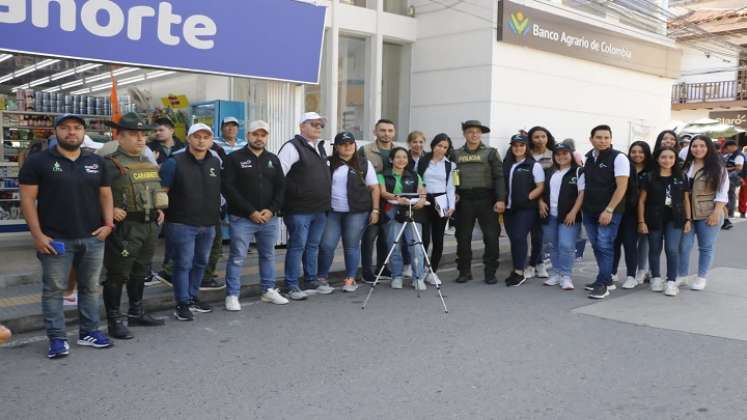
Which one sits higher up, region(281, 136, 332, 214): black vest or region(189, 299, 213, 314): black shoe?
region(281, 136, 332, 214): black vest

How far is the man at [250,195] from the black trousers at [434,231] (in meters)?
1.94

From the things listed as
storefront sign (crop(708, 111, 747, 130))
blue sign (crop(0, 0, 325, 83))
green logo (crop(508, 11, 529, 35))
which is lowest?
blue sign (crop(0, 0, 325, 83))

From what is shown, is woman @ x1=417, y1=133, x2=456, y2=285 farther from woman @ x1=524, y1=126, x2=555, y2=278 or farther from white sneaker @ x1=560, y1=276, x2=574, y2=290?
white sneaker @ x1=560, y1=276, x2=574, y2=290

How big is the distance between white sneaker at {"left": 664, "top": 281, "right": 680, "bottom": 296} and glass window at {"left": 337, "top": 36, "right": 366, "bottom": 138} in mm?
6707

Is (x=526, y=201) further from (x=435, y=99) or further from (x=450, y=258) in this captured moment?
(x=435, y=99)

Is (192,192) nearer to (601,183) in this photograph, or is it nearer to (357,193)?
(357,193)

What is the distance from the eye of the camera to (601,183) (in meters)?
6.83

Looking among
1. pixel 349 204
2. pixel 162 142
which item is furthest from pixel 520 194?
pixel 162 142

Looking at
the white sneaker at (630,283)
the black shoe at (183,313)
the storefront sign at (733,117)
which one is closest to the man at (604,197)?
the white sneaker at (630,283)

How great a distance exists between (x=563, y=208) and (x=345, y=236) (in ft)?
8.07

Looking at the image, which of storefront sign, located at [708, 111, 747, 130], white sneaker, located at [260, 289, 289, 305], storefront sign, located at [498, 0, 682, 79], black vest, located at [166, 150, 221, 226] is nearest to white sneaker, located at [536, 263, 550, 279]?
white sneaker, located at [260, 289, 289, 305]

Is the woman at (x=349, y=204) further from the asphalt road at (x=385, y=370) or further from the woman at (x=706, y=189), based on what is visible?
the woman at (x=706, y=189)

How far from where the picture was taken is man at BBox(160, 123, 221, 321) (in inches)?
218

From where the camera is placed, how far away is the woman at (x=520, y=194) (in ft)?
24.2
